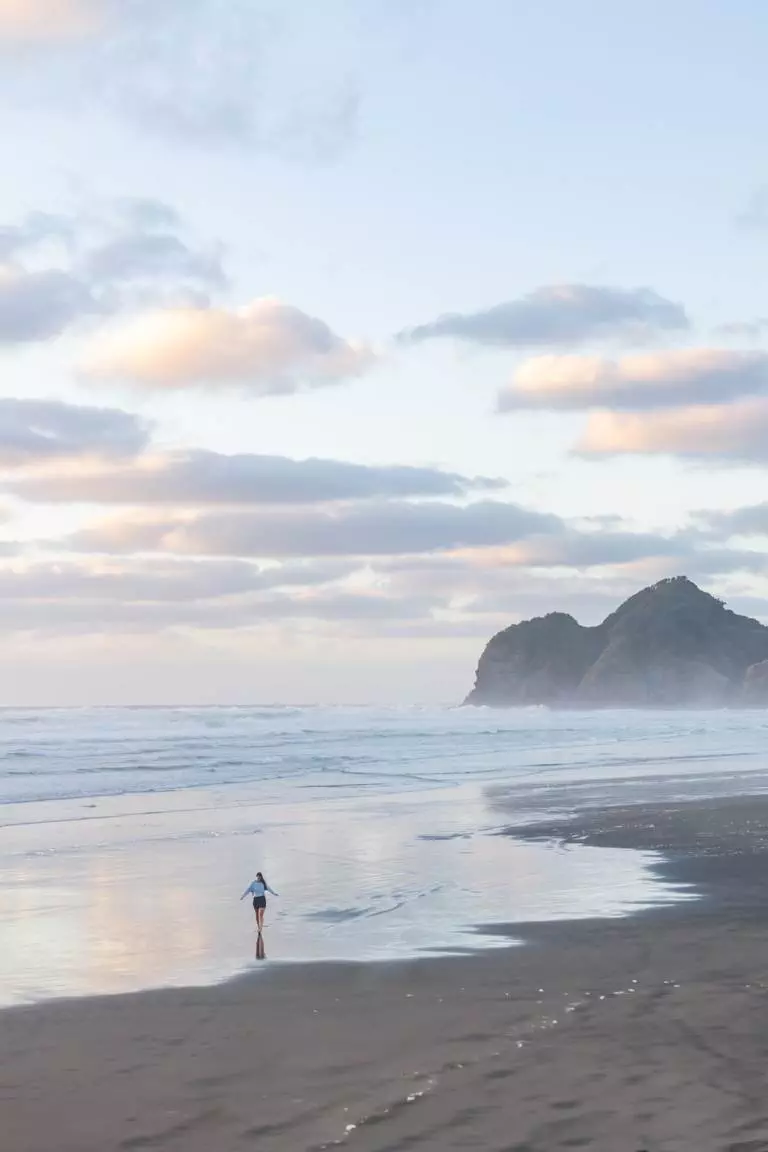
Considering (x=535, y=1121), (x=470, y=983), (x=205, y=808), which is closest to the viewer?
(x=535, y=1121)

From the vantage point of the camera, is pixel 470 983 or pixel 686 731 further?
pixel 686 731

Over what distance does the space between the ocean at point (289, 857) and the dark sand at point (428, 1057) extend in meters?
1.45

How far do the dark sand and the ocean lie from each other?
Answer: 1.45 meters

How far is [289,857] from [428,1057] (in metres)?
14.6

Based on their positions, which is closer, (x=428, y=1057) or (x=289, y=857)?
(x=428, y=1057)

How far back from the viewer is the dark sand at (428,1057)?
8.82 m

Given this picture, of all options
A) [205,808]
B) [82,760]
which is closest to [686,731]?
[82,760]

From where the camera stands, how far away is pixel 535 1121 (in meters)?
8.88

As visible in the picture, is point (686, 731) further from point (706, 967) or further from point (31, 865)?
point (706, 967)

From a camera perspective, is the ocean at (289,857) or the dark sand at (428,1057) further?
the ocean at (289,857)

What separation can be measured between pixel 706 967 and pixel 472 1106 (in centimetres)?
557

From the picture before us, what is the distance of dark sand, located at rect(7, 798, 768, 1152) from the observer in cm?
882

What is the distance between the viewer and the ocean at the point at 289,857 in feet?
52.3

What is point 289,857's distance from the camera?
2495 cm
